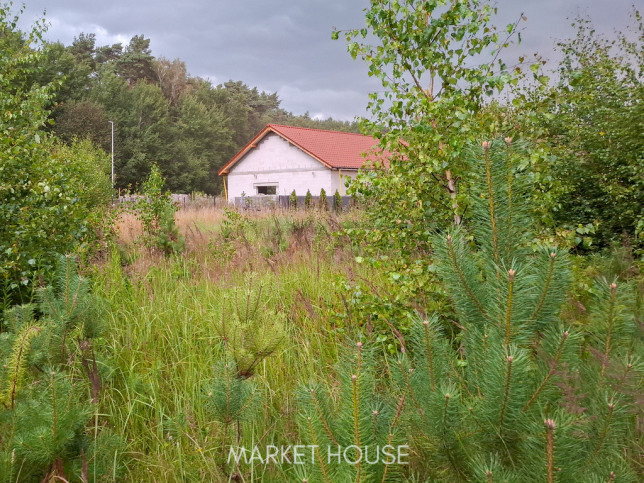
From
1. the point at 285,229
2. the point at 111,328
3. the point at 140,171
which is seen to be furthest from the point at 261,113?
the point at 111,328

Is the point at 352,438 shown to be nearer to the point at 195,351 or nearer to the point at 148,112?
the point at 195,351

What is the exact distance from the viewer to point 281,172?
86.4ft

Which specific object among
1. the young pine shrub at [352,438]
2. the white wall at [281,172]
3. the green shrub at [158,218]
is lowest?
the young pine shrub at [352,438]

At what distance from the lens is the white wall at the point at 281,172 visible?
80.8ft

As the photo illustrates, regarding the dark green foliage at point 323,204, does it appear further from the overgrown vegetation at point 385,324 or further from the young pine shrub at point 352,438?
the young pine shrub at point 352,438

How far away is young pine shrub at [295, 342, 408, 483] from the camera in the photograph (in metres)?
1.23

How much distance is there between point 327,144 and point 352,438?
25.6m

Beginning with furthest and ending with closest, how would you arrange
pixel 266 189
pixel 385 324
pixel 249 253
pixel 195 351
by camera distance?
pixel 266 189
pixel 249 253
pixel 195 351
pixel 385 324

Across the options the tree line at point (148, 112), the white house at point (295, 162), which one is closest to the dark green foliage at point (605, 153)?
the white house at point (295, 162)

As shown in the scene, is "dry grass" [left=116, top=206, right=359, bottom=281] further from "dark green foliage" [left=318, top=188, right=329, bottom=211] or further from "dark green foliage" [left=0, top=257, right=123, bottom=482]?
"dark green foliage" [left=318, top=188, right=329, bottom=211]

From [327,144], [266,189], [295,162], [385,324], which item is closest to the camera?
[385,324]

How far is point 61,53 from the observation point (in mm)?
34188

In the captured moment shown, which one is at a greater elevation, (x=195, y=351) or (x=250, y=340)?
(x=250, y=340)

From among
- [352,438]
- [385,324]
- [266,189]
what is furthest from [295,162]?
[352,438]
